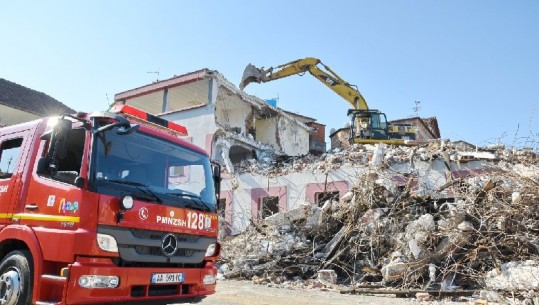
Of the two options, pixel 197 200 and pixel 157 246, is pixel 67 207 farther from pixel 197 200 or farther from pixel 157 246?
pixel 197 200

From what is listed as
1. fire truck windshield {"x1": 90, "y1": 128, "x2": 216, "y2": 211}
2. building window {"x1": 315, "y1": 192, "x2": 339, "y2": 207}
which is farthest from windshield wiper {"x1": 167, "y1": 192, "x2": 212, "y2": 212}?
building window {"x1": 315, "y1": 192, "x2": 339, "y2": 207}

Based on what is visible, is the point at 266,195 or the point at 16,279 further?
the point at 266,195

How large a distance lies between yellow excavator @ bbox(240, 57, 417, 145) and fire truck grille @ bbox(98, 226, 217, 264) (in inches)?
664

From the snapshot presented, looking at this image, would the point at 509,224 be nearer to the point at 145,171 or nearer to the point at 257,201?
the point at 145,171

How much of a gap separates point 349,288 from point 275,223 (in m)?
3.97

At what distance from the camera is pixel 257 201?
62.2 feet

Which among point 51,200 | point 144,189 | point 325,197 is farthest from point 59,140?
point 325,197

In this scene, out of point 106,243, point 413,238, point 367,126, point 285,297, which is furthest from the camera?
point 367,126

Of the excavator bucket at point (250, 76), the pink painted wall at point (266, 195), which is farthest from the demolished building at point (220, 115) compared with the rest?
the pink painted wall at point (266, 195)

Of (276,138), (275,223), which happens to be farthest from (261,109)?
(275,223)

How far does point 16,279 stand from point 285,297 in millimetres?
5033

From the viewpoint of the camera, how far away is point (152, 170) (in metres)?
4.71

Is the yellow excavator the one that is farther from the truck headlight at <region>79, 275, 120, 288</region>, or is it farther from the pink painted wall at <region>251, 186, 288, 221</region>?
the truck headlight at <region>79, 275, 120, 288</region>

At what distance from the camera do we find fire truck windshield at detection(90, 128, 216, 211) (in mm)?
4234
